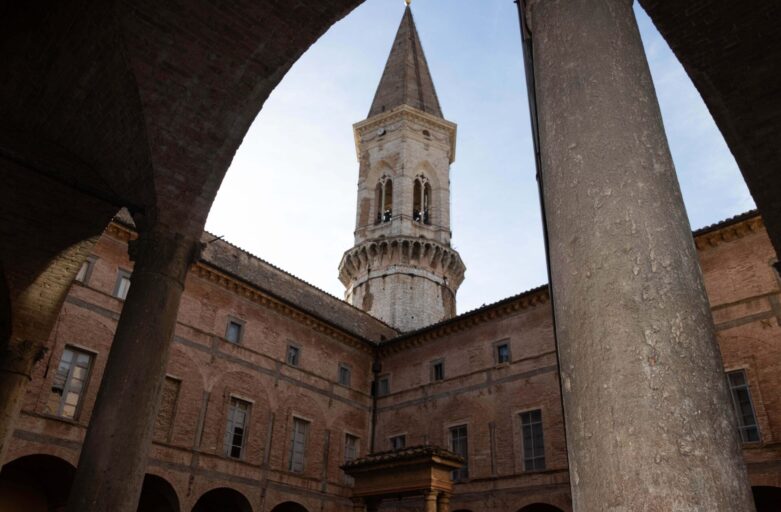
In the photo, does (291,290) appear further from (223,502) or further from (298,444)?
(223,502)

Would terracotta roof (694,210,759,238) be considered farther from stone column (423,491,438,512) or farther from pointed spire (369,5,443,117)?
pointed spire (369,5,443,117)

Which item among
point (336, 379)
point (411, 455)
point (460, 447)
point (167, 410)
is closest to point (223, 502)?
point (167, 410)

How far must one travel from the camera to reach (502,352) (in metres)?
19.7

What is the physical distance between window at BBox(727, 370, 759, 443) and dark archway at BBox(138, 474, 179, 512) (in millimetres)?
14243

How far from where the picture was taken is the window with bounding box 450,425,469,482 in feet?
62.3

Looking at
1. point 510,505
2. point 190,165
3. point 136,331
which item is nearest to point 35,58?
point 190,165

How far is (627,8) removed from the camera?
8.47 feet

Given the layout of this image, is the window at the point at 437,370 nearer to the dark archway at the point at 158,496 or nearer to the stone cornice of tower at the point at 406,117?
the dark archway at the point at 158,496

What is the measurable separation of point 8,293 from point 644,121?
26.7 feet

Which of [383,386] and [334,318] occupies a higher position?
[334,318]

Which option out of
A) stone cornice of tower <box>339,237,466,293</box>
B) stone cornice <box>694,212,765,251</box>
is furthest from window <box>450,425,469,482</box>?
stone cornice of tower <box>339,237,466,293</box>

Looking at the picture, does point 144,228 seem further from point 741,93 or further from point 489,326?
point 489,326

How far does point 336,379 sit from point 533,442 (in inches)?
284

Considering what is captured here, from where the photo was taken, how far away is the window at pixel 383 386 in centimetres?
2246
